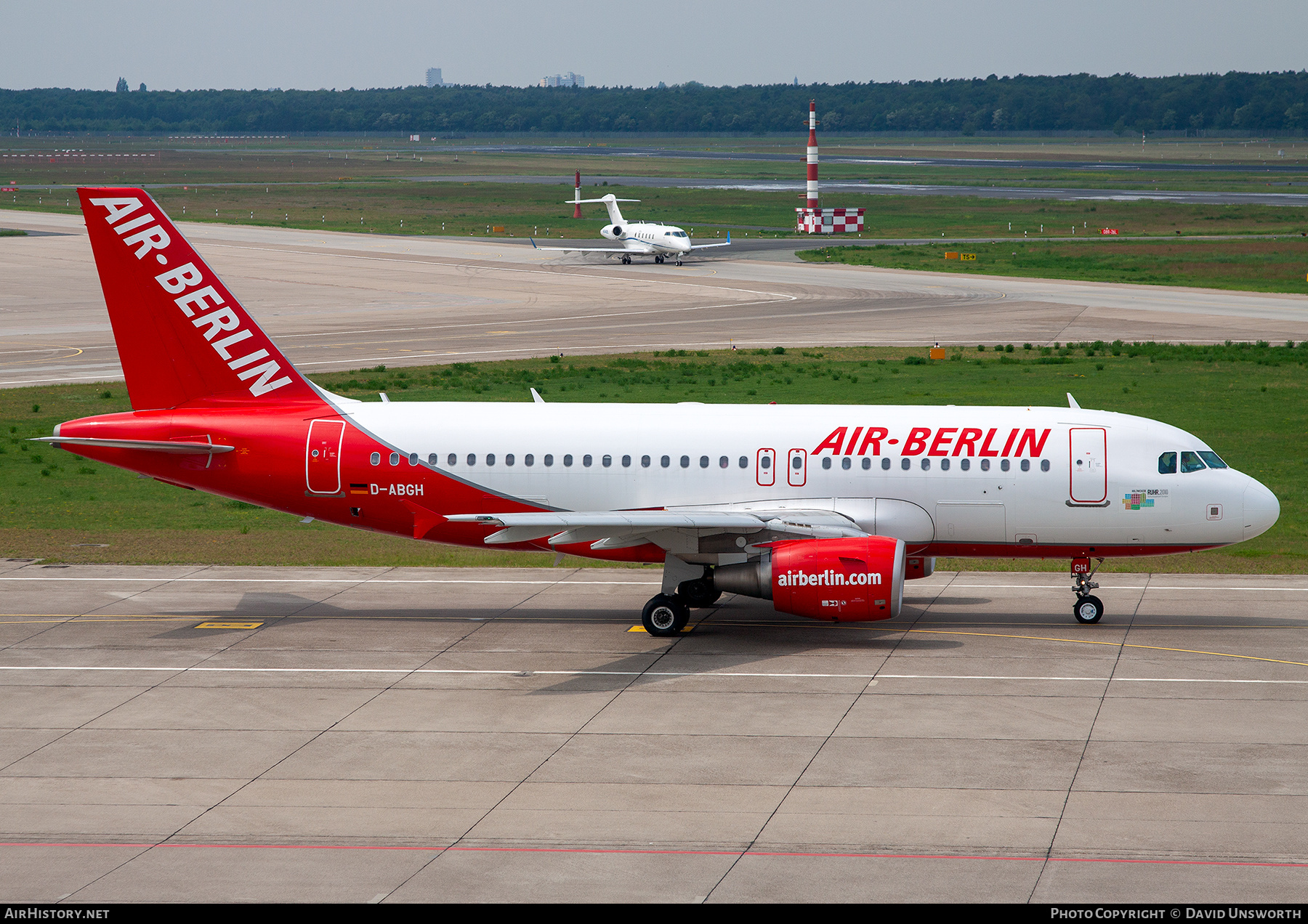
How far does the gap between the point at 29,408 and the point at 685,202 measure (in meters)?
126

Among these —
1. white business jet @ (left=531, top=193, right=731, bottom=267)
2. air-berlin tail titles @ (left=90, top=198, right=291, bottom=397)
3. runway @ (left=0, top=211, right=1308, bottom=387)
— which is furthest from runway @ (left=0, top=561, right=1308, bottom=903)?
white business jet @ (left=531, top=193, right=731, bottom=267)

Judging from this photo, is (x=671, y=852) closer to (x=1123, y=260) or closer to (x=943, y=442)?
(x=943, y=442)

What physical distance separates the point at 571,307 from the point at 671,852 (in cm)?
7025

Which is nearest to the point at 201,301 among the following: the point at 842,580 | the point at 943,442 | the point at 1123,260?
the point at 842,580

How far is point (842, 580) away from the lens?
83.4 feet

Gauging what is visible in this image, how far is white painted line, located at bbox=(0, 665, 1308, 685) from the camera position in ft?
79.5

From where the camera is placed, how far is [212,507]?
133 feet

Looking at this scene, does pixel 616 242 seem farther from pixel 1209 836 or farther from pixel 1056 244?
pixel 1209 836

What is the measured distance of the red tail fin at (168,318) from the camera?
92.7 feet

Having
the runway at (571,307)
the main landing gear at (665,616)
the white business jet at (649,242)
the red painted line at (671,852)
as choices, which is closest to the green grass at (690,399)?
the runway at (571,307)

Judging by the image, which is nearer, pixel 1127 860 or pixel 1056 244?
pixel 1127 860

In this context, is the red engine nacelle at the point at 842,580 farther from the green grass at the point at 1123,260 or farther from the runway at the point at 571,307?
the green grass at the point at 1123,260

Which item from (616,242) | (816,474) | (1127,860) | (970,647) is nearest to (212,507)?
(816,474)

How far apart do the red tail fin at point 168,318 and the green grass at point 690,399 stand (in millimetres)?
6754
